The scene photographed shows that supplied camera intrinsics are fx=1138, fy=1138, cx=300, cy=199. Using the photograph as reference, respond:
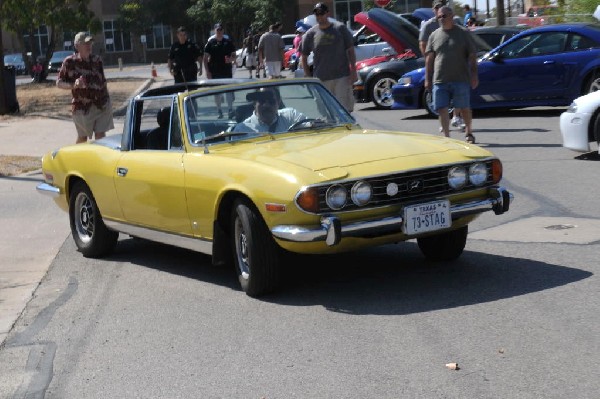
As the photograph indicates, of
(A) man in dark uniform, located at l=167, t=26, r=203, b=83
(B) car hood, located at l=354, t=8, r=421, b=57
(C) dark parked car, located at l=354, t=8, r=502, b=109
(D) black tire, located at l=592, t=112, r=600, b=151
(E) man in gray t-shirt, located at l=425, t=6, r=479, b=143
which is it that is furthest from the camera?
(B) car hood, located at l=354, t=8, r=421, b=57

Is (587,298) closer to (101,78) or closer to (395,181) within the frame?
(395,181)

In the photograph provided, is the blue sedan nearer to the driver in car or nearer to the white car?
the white car

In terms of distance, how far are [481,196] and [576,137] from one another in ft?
19.0

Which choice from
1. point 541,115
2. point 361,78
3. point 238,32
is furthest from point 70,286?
point 238,32

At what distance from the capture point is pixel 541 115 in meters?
19.3

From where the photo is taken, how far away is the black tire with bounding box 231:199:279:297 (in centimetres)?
715

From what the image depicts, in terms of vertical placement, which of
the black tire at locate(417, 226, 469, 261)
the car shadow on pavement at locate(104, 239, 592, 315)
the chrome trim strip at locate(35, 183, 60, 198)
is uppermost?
the chrome trim strip at locate(35, 183, 60, 198)

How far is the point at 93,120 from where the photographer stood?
1421 cm

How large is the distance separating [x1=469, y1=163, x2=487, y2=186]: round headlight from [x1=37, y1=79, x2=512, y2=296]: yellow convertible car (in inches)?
0.5

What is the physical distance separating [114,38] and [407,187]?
8294 centimetres

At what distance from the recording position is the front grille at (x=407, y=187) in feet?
22.8

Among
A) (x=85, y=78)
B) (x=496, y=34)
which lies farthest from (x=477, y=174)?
(x=496, y=34)

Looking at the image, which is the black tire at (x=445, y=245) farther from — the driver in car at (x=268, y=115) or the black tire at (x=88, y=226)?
the black tire at (x=88, y=226)

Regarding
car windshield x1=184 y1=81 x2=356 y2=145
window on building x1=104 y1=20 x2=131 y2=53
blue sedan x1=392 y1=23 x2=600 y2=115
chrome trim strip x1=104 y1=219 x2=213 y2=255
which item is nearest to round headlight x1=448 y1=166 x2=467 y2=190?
car windshield x1=184 y1=81 x2=356 y2=145
